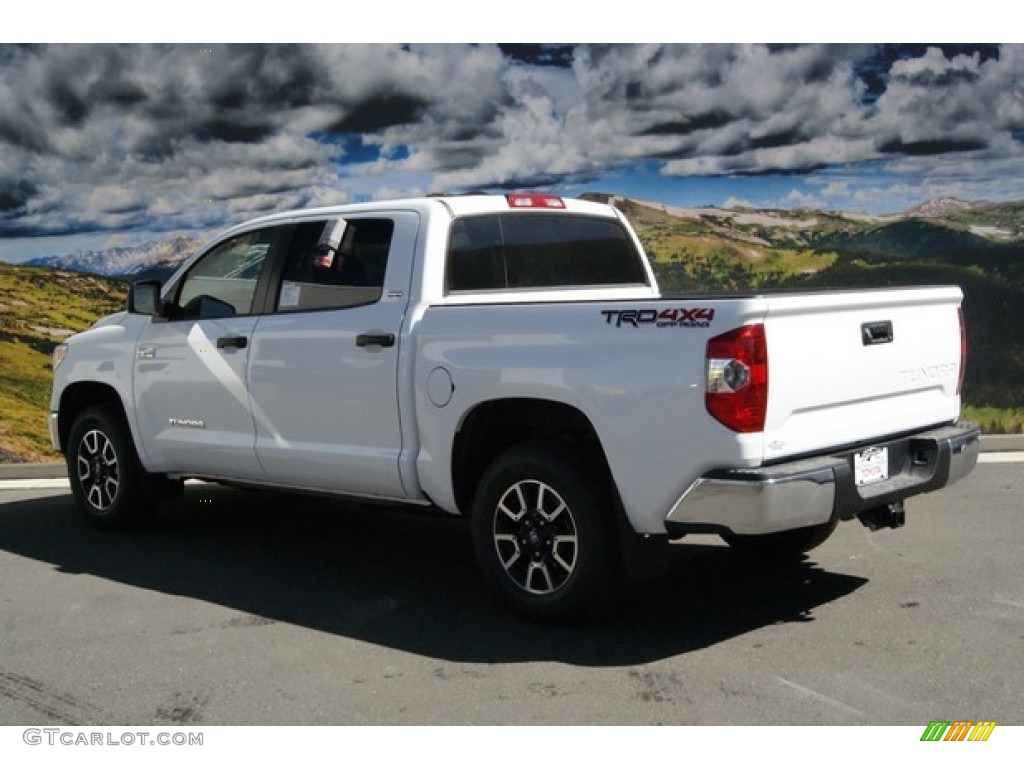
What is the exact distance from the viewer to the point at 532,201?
6.55 m

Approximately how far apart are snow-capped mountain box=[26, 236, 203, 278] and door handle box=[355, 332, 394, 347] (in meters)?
6.11

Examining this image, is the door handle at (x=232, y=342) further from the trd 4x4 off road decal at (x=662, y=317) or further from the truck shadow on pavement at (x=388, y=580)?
the trd 4x4 off road decal at (x=662, y=317)

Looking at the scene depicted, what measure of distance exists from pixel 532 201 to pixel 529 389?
5.22 feet

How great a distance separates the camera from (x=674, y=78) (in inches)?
451

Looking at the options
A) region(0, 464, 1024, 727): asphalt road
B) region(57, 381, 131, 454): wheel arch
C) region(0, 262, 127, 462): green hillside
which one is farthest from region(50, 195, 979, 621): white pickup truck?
region(0, 262, 127, 462): green hillside

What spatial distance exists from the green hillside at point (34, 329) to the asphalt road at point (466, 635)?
361 centimetres

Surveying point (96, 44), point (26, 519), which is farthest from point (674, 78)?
point (26, 519)

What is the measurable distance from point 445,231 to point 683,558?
86.5 inches

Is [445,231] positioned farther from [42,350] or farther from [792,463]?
[42,350]

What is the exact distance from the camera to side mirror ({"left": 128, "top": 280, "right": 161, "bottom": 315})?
726 cm

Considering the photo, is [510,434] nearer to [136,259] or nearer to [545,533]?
[545,533]

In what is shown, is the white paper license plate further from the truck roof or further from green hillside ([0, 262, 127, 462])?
green hillside ([0, 262, 127, 462])

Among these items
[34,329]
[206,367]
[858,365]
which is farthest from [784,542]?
[34,329]
